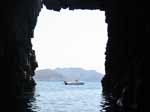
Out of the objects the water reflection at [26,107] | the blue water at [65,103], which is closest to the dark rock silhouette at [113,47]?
the water reflection at [26,107]

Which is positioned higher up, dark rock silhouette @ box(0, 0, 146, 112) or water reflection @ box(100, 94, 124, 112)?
dark rock silhouette @ box(0, 0, 146, 112)

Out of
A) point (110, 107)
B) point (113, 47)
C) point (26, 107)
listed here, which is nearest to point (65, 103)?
point (113, 47)

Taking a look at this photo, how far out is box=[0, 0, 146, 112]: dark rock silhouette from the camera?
85.8ft

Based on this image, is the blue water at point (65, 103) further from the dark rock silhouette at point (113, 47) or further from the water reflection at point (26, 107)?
the dark rock silhouette at point (113, 47)

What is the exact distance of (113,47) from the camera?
49.9m

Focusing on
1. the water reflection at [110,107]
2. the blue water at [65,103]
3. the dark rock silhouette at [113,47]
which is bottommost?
the blue water at [65,103]

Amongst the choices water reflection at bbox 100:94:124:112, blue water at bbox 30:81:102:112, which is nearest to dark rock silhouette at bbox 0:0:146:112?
water reflection at bbox 100:94:124:112

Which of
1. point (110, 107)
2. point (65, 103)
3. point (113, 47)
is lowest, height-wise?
point (65, 103)

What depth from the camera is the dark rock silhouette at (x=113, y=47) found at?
2614 centimetres

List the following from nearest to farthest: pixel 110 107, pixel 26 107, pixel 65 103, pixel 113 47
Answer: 1. pixel 26 107
2. pixel 110 107
3. pixel 113 47
4. pixel 65 103

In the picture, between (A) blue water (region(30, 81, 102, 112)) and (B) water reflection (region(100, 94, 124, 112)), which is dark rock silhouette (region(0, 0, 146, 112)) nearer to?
(B) water reflection (region(100, 94, 124, 112))

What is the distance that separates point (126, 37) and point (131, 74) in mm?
6180

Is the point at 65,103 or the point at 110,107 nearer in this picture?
the point at 110,107

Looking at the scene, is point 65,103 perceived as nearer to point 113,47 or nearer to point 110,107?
point 113,47
